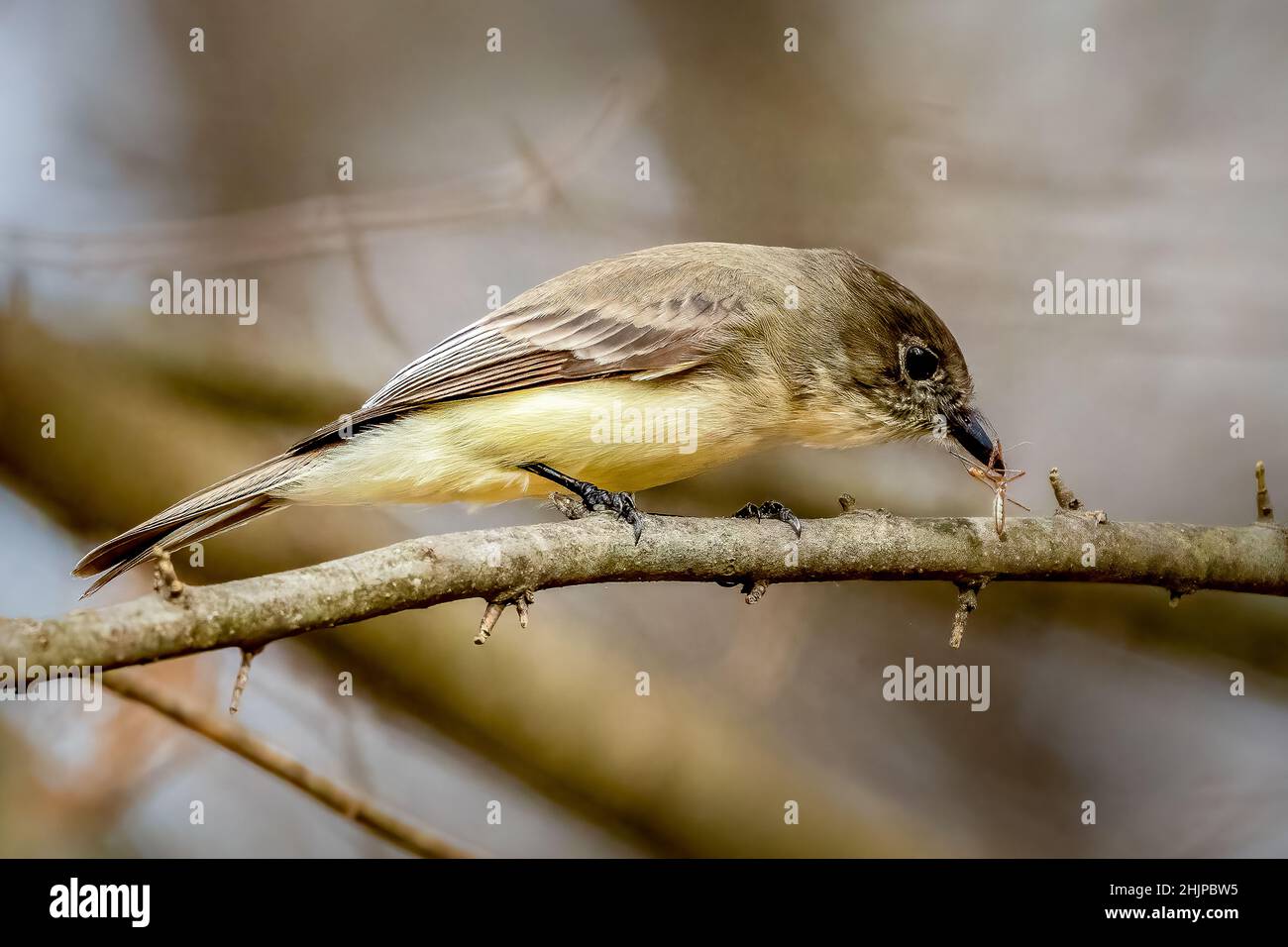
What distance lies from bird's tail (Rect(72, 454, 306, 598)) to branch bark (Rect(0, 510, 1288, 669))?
950mm

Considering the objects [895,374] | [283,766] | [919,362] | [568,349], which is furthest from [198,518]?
[919,362]

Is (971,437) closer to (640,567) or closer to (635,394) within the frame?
(635,394)

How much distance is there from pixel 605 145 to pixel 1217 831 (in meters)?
4.06

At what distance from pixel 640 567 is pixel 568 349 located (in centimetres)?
114

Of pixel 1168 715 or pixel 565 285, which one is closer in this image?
pixel 565 285

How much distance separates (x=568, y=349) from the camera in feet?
13.2

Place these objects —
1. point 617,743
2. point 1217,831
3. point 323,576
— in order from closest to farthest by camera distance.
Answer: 1. point 323,576
2. point 617,743
3. point 1217,831

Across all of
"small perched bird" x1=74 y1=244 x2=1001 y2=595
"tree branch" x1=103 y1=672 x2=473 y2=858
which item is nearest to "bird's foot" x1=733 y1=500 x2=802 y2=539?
"small perched bird" x1=74 y1=244 x2=1001 y2=595

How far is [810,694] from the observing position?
5590 millimetres

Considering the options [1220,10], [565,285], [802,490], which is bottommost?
[802,490]

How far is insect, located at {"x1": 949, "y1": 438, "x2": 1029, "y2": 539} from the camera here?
3357mm

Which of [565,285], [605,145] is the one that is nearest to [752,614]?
[565,285]

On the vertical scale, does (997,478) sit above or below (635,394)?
below

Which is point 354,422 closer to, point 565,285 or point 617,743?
point 565,285
